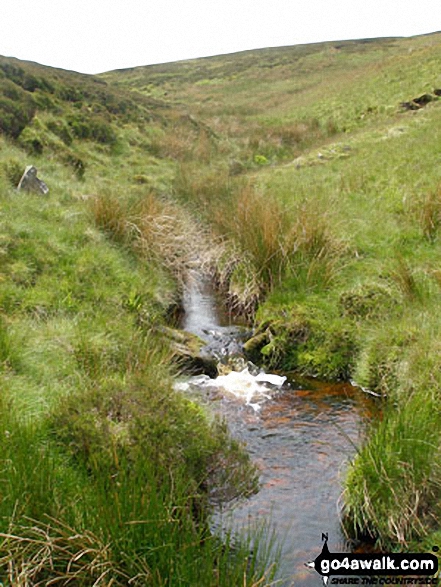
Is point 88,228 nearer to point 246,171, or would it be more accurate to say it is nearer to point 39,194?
point 39,194

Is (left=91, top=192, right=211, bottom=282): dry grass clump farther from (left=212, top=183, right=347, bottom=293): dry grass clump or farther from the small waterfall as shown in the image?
(left=212, top=183, right=347, bottom=293): dry grass clump

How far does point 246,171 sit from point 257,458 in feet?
54.5

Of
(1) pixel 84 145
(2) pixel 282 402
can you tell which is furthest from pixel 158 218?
(1) pixel 84 145

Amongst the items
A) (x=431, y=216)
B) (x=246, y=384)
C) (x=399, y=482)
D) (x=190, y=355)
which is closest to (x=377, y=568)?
(x=399, y=482)

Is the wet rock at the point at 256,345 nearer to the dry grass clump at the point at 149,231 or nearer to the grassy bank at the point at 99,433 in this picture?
the grassy bank at the point at 99,433

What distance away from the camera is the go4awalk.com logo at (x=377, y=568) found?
3.19 meters

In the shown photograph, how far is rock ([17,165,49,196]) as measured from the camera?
33.9 feet

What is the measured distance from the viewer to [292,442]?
5219 mm

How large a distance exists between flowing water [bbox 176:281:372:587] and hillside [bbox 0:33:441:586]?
0.25 metres

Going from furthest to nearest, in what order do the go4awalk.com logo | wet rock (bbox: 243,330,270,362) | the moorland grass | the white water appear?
1. wet rock (bbox: 243,330,270,362)
2. the white water
3. the go4awalk.com logo
4. the moorland grass

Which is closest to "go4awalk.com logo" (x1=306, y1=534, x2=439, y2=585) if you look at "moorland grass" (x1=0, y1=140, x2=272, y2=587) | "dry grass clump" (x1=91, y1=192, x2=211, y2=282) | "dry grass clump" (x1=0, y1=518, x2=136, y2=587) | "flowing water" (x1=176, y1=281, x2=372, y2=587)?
"flowing water" (x1=176, y1=281, x2=372, y2=587)

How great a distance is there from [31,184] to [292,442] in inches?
302

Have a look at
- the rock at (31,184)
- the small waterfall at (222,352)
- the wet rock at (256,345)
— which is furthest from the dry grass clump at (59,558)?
the rock at (31,184)

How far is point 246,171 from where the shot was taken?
2038 centimetres
